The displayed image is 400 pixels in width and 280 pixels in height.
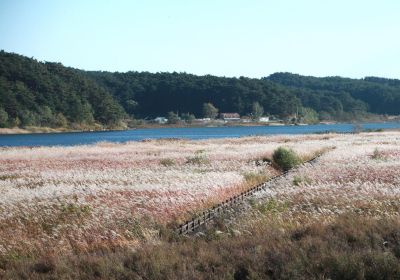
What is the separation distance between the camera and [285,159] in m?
22.8

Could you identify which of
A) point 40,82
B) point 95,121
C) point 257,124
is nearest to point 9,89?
point 40,82

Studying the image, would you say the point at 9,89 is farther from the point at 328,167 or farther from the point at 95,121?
the point at 328,167

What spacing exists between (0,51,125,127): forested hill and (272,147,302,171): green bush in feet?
378

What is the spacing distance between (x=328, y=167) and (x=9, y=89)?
132770 mm

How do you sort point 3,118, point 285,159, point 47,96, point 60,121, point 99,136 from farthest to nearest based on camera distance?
point 47,96, point 60,121, point 3,118, point 99,136, point 285,159

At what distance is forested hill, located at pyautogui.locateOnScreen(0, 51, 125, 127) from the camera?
419 feet

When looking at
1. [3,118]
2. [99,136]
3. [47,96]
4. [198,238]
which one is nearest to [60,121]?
[47,96]

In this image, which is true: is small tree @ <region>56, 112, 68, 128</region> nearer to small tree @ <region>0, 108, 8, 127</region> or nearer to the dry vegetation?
small tree @ <region>0, 108, 8, 127</region>

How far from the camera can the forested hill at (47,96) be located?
5025 inches

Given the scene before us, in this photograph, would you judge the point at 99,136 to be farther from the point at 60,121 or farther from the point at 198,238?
the point at 198,238

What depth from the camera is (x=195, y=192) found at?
11906mm

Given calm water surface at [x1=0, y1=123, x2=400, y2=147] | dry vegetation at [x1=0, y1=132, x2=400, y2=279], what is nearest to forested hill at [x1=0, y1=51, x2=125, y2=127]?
calm water surface at [x1=0, y1=123, x2=400, y2=147]

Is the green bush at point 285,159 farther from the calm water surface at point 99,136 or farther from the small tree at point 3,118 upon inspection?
the small tree at point 3,118

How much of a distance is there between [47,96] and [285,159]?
140 meters
